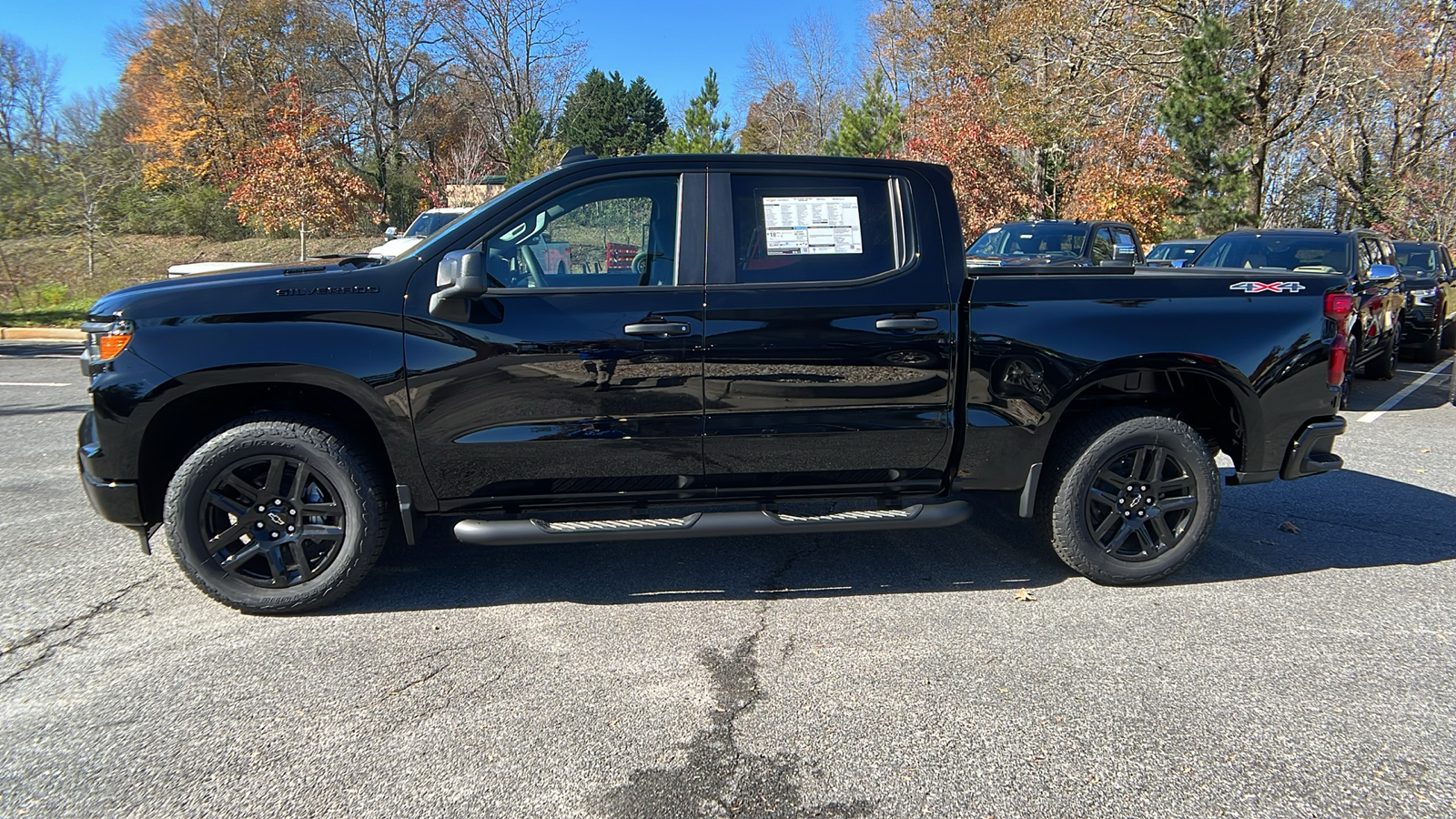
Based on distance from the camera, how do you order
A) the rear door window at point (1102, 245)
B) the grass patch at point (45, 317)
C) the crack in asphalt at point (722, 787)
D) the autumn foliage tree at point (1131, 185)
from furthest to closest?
the autumn foliage tree at point (1131, 185)
the grass patch at point (45, 317)
the rear door window at point (1102, 245)
the crack in asphalt at point (722, 787)

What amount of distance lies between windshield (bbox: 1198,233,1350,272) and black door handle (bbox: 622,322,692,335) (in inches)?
336

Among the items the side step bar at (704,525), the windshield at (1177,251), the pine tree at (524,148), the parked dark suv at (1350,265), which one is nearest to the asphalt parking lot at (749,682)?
the side step bar at (704,525)

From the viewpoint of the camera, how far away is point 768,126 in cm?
5178

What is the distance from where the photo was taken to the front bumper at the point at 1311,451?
13.8 ft

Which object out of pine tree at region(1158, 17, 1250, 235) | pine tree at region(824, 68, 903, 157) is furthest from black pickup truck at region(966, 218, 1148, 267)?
pine tree at region(824, 68, 903, 157)

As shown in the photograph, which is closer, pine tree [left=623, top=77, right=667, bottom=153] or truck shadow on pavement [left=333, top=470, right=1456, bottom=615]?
truck shadow on pavement [left=333, top=470, right=1456, bottom=615]

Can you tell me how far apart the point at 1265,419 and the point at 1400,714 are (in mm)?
1507

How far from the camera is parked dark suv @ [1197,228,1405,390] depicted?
30.5 feet

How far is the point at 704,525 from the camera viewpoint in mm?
3797

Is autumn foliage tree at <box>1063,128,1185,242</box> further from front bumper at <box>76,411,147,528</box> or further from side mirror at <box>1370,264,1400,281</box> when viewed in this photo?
front bumper at <box>76,411,147,528</box>

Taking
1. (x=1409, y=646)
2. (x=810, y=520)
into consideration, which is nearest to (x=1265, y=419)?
(x=1409, y=646)

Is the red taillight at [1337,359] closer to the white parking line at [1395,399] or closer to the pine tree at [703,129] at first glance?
the white parking line at [1395,399]

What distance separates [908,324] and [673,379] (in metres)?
1.07

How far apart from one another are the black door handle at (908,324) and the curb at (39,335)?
49.7ft
